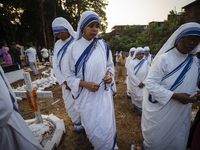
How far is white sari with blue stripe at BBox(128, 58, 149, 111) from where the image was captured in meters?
3.33

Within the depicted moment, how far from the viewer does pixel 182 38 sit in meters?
1.47

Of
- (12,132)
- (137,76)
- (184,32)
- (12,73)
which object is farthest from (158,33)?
(12,73)

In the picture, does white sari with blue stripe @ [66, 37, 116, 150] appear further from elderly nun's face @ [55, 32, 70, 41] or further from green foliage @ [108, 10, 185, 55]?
green foliage @ [108, 10, 185, 55]

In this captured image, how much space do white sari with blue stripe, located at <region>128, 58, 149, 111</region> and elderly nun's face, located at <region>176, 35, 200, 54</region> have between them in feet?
6.10

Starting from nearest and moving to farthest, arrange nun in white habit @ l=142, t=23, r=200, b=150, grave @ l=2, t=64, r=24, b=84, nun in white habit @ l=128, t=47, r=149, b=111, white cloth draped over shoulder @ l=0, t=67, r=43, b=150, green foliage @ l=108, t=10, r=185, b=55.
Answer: white cloth draped over shoulder @ l=0, t=67, r=43, b=150, nun in white habit @ l=142, t=23, r=200, b=150, nun in white habit @ l=128, t=47, r=149, b=111, grave @ l=2, t=64, r=24, b=84, green foliage @ l=108, t=10, r=185, b=55

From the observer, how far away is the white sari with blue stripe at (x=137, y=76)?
3.33 meters

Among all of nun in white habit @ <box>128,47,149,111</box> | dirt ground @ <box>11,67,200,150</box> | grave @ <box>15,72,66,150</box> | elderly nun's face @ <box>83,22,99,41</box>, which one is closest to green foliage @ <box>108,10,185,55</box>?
dirt ground @ <box>11,67,200,150</box>

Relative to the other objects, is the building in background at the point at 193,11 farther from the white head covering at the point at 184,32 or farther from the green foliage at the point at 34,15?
the green foliage at the point at 34,15

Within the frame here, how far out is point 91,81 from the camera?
65.2 inches

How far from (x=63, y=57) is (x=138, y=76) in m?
2.37

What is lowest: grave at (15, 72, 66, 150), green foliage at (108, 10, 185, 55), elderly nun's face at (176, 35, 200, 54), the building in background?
grave at (15, 72, 66, 150)

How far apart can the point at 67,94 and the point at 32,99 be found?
2.37 feet

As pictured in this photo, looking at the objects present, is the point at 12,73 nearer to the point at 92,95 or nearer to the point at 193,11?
the point at 92,95

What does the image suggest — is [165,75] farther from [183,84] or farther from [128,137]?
[128,137]
